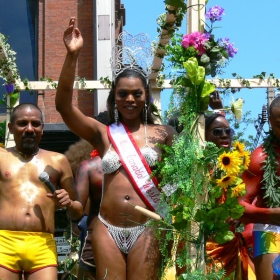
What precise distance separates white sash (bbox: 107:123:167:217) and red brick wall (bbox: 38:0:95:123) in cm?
880

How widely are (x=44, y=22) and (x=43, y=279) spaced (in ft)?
31.6

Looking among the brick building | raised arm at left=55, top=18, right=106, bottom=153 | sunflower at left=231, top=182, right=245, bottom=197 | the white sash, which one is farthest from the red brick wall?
sunflower at left=231, top=182, right=245, bottom=197

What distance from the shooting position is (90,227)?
6930 millimetres

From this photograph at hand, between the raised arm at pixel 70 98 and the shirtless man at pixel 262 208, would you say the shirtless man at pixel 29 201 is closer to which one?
the raised arm at pixel 70 98

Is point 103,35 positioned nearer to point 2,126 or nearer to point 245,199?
point 2,126

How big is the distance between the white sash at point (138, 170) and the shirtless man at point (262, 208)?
2.14 feet

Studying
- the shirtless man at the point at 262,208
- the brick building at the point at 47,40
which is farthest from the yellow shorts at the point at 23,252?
the brick building at the point at 47,40

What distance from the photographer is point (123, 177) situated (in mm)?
5578

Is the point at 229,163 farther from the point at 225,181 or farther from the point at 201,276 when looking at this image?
the point at 201,276

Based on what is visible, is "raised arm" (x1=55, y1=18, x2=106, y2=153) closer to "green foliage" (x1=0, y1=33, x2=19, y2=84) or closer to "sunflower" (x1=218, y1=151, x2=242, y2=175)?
"sunflower" (x1=218, y1=151, x2=242, y2=175)

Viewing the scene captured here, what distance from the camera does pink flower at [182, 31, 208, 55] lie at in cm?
564

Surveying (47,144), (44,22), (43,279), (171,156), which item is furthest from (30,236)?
(44,22)

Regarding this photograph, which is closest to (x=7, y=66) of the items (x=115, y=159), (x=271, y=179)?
(x=115, y=159)

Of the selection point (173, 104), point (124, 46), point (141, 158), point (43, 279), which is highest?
point (124, 46)
